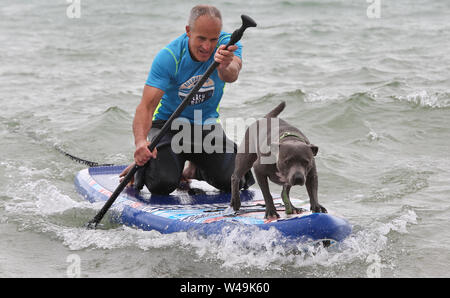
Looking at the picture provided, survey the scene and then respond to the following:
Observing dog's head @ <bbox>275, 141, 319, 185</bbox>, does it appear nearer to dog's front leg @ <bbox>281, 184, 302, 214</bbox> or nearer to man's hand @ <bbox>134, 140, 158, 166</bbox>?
dog's front leg @ <bbox>281, 184, 302, 214</bbox>

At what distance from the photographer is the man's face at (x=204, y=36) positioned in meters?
4.85

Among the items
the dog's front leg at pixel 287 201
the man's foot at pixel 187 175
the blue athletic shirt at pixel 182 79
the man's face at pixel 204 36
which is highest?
the man's face at pixel 204 36

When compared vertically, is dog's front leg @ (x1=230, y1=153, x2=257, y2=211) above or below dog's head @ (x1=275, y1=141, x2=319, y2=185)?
below

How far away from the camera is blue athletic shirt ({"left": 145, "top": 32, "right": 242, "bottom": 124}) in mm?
5152

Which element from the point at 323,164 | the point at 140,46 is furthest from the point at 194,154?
the point at 140,46

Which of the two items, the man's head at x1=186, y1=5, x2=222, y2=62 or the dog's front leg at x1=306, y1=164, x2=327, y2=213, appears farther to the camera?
the man's head at x1=186, y1=5, x2=222, y2=62

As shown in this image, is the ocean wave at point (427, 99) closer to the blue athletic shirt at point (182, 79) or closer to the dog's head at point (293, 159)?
the blue athletic shirt at point (182, 79)

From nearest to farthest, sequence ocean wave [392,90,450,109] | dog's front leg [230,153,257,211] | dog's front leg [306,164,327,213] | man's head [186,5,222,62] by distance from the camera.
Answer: dog's front leg [306,164,327,213] < dog's front leg [230,153,257,211] < man's head [186,5,222,62] < ocean wave [392,90,450,109]

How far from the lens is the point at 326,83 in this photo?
11.4 meters

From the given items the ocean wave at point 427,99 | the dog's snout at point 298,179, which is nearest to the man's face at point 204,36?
the dog's snout at point 298,179

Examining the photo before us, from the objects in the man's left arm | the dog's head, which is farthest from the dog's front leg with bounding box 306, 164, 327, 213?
the man's left arm
